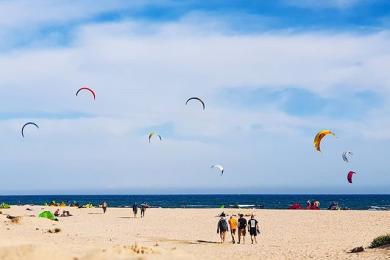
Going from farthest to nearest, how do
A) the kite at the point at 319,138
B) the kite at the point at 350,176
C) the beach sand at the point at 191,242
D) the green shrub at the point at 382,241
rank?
the kite at the point at 350,176 < the kite at the point at 319,138 < the green shrub at the point at 382,241 < the beach sand at the point at 191,242

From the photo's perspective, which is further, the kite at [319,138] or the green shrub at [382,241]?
the kite at [319,138]

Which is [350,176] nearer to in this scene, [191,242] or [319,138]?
[319,138]

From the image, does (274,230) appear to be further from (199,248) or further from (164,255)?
(164,255)

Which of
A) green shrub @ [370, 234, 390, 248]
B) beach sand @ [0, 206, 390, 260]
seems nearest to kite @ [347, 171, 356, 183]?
beach sand @ [0, 206, 390, 260]

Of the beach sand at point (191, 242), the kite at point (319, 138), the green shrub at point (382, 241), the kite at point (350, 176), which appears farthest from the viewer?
the kite at point (350, 176)

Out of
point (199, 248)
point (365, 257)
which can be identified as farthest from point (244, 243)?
point (365, 257)

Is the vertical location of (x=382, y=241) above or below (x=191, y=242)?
above

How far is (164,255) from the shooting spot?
10453 mm

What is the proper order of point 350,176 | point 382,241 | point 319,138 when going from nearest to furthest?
1. point 382,241
2. point 319,138
3. point 350,176

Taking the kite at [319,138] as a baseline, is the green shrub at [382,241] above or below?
below

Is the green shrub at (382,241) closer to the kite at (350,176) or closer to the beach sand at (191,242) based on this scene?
the beach sand at (191,242)

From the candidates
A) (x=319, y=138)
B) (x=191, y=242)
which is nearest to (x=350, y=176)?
(x=319, y=138)

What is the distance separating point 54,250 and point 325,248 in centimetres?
1136

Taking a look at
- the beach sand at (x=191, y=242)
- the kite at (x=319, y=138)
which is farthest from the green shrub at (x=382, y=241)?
the kite at (x=319, y=138)
